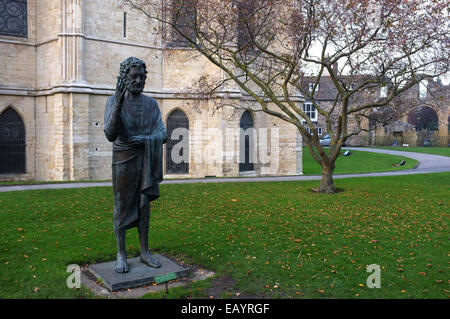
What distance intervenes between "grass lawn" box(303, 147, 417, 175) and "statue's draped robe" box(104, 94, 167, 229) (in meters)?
22.4

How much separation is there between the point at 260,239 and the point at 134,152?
3744 mm

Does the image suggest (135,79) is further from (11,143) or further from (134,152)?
(11,143)

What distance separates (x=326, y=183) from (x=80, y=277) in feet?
35.6

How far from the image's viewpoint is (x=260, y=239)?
8531mm

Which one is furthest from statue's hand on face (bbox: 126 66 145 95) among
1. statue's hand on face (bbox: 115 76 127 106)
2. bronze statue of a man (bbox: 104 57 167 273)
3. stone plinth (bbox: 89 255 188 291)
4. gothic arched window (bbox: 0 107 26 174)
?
gothic arched window (bbox: 0 107 26 174)

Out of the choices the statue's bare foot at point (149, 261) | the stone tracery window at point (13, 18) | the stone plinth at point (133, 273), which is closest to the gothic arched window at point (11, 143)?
the stone tracery window at point (13, 18)

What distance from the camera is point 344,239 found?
336 inches

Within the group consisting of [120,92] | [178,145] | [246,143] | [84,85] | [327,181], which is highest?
[84,85]

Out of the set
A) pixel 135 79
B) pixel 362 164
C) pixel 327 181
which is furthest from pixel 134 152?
pixel 362 164

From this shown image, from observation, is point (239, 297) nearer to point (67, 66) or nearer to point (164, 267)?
point (164, 267)

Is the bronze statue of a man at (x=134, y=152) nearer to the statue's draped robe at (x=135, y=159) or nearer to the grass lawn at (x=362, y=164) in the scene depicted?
the statue's draped robe at (x=135, y=159)

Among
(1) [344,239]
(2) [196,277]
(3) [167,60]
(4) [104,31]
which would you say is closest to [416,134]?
(3) [167,60]

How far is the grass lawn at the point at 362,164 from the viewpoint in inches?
1094

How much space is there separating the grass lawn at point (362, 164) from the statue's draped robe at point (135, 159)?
73.5 feet
